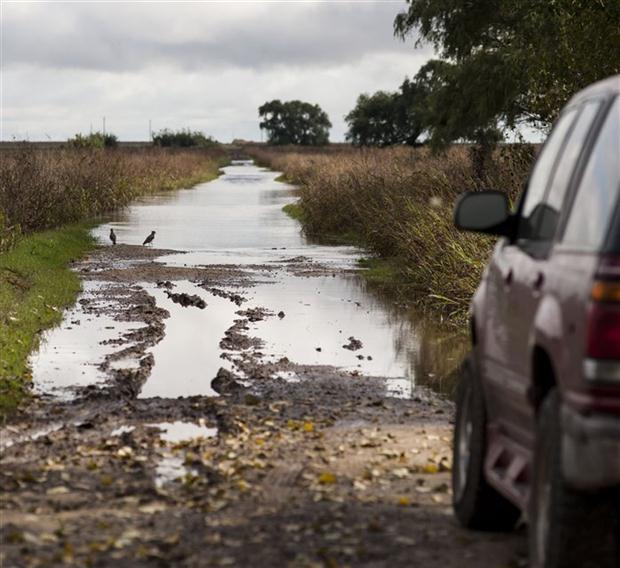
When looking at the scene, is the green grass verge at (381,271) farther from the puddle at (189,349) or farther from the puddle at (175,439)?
the puddle at (175,439)

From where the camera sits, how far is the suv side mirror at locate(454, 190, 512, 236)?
6.77 meters

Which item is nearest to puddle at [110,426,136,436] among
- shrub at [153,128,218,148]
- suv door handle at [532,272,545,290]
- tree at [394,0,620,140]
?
suv door handle at [532,272,545,290]

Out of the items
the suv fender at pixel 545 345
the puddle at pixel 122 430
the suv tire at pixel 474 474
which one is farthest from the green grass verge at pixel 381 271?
the suv fender at pixel 545 345

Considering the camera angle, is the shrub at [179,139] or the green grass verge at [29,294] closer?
the green grass verge at [29,294]

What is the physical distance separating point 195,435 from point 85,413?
4.22 feet

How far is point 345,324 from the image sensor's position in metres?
17.4

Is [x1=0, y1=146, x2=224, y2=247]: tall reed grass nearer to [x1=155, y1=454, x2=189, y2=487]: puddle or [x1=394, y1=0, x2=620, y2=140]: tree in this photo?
[x1=394, y1=0, x2=620, y2=140]: tree

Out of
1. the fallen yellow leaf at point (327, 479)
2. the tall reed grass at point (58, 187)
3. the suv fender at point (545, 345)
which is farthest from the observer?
the tall reed grass at point (58, 187)

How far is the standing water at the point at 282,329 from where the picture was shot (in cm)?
1367

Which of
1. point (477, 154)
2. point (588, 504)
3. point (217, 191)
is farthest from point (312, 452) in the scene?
point (217, 191)

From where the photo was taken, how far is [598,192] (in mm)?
5418

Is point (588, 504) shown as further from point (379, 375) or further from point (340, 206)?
point (340, 206)

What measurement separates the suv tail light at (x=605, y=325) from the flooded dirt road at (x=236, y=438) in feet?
6.46

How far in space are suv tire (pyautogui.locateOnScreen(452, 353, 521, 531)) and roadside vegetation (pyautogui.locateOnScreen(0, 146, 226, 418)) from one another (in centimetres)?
483
